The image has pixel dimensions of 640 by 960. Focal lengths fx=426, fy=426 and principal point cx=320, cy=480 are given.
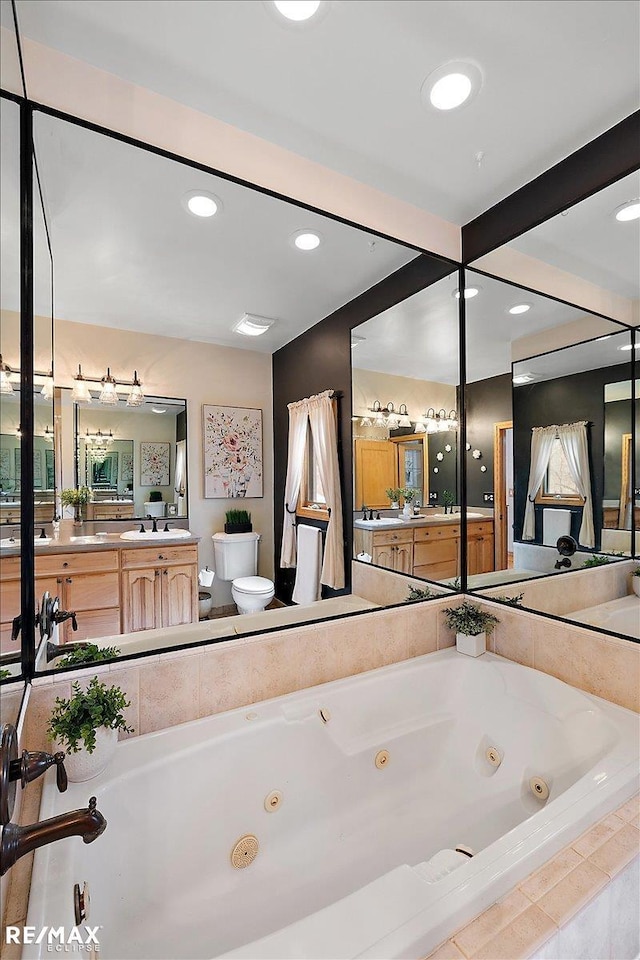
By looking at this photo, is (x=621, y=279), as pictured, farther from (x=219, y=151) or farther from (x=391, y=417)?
(x=219, y=151)

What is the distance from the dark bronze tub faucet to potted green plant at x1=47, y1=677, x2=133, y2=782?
27 cm

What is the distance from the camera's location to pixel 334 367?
80.0 inches

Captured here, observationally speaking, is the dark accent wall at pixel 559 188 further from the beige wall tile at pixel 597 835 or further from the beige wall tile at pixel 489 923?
the beige wall tile at pixel 489 923

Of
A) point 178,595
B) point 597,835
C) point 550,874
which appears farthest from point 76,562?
point 597,835

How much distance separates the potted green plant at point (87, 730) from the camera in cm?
111

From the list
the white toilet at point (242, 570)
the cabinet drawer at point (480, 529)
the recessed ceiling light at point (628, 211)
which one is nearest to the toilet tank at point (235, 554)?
the white toilet at point (242, 570)

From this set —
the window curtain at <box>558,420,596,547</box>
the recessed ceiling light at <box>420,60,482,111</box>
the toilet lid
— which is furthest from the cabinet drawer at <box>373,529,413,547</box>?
the recessed ceiling light at <box>420,60,482,111</box>

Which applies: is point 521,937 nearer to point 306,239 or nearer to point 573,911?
point 573,911

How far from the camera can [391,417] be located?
2.15m

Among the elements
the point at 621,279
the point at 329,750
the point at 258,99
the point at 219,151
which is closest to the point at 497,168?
the point at 621,279

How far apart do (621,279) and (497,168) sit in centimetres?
68

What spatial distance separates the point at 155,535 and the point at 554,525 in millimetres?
1689

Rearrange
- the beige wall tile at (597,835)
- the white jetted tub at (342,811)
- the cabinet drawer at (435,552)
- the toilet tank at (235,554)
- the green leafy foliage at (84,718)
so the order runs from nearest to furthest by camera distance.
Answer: the white jetted tub at (342,811) → the beige wall tile at (597,835) → the green leafy foliage at (84,718) → the toilet tank at (235,554) → the cabinet drawer at (435,552)

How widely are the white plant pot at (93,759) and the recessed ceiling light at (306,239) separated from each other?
191 centimetres
